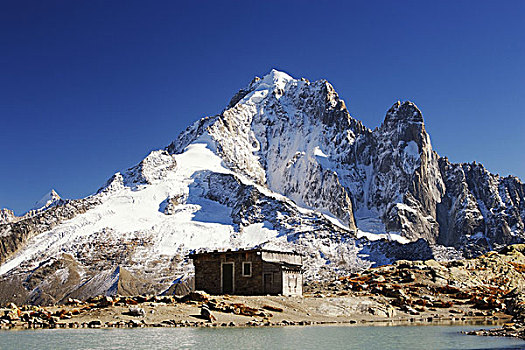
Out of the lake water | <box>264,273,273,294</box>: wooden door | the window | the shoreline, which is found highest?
the window

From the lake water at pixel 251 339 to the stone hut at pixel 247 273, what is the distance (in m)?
16.0

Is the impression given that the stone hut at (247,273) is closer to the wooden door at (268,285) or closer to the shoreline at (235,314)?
the wooden door at (268,285)

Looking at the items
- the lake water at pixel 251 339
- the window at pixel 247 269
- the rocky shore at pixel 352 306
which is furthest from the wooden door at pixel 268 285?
the lake water at pixel 251 339

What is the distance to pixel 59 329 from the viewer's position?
119ft

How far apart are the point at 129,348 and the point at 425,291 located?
1424 inches

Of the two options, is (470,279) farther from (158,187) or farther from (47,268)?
(158,187)

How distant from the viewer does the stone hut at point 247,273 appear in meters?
54.2

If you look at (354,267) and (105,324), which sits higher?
(354,267)

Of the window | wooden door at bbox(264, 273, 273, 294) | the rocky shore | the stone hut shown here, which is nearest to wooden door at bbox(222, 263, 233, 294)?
the stone hut

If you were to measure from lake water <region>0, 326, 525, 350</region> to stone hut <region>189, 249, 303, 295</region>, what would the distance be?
52.4 ft

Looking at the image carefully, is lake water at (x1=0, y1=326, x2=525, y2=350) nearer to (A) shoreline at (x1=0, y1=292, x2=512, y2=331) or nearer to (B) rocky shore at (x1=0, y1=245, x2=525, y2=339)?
(A) shoreline at (x1=0, y1=292, x2=512, y2=331)

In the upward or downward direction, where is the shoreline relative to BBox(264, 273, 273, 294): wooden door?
downward

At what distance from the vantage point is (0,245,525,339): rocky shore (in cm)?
3941

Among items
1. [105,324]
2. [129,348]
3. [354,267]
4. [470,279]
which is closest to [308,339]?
[129,348]
